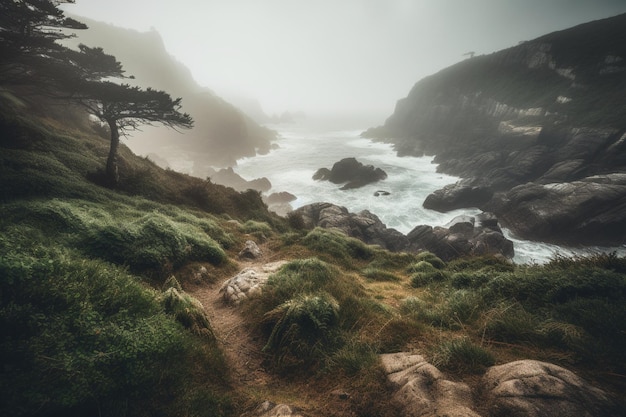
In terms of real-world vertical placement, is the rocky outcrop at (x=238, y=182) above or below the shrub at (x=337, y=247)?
below

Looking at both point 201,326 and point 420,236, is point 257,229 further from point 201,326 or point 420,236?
point 420,236

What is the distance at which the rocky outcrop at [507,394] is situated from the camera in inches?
99.8

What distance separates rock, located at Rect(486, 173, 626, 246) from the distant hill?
52.3m

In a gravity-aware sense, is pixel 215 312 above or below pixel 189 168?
above

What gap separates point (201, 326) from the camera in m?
4.80

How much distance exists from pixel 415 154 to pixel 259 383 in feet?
246

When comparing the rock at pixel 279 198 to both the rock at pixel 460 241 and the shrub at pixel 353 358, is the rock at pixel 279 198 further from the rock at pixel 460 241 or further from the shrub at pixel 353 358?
the shrub at pixel 353 358

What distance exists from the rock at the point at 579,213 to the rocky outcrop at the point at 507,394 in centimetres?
3187

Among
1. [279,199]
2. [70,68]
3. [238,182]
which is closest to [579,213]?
[279,199]

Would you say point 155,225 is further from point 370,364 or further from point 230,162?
point 230,162

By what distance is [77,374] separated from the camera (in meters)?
2.63

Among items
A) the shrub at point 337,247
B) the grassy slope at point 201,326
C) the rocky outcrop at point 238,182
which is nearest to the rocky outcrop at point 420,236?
the shrub at point 337,247

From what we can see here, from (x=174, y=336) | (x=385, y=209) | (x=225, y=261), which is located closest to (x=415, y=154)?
(x=385, y=209)

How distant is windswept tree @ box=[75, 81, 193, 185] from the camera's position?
12.4 meters
